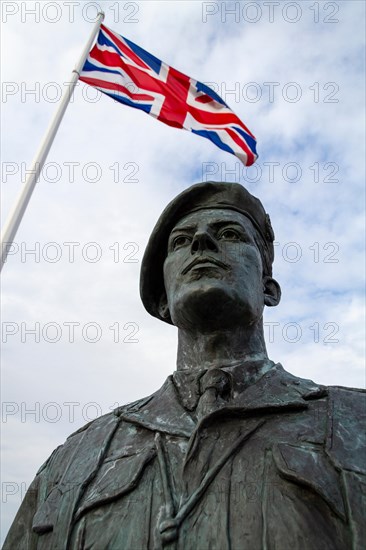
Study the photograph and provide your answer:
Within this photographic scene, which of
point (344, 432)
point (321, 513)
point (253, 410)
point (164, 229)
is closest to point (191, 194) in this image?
point (164, 229)

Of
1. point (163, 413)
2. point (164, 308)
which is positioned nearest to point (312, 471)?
point (163, 413)

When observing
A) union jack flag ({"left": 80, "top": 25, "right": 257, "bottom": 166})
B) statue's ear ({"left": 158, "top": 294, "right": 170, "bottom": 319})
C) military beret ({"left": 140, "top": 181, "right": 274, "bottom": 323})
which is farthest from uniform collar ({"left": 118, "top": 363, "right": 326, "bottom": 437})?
union jack flag ({"left": 80, "top": 25, "right": 257, "bottom": 166})

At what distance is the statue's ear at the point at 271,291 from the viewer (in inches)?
152

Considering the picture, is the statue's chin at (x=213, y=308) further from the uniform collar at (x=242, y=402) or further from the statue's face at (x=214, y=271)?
the uniform collar at (x=242, y=402)

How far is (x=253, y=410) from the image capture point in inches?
107

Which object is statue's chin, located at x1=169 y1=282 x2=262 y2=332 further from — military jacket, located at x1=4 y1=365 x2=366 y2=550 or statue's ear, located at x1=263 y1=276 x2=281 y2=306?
statue's ear, located at x1=263 y1=276 x2=281 y2=306

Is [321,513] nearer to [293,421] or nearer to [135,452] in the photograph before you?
[293,421]

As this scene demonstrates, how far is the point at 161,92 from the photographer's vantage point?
8.20m

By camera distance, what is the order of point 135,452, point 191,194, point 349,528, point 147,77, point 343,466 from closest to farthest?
point 349,528 < point 343,466 < point 135,452 < point 191,194 < point 147,77

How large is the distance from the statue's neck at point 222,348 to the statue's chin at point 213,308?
2.0 inches

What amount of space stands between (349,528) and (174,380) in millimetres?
1378

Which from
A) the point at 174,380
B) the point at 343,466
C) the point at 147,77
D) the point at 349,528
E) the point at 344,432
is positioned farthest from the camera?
the point at 147,77

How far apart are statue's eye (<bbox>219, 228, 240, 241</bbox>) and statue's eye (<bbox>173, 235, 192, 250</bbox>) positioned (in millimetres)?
219

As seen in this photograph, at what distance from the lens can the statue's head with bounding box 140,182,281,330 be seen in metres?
3.24
